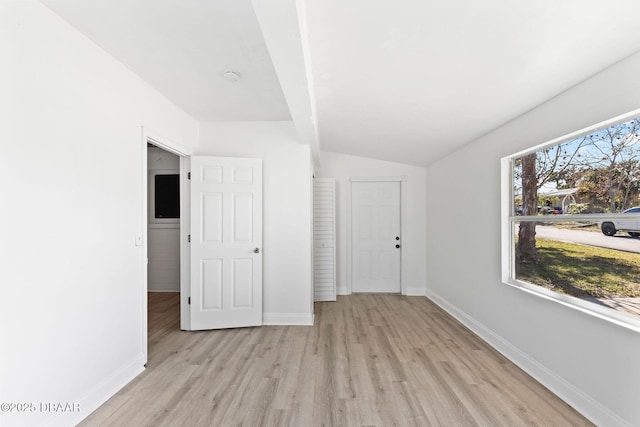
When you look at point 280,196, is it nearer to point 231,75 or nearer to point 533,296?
point 231,75

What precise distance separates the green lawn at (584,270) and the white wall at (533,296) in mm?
174

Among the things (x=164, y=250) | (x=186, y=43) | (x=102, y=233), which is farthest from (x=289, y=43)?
(x=164, y=250)

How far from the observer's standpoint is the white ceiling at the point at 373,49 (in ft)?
4.50

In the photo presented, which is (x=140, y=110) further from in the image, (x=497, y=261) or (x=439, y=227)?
(x=439, y=227)

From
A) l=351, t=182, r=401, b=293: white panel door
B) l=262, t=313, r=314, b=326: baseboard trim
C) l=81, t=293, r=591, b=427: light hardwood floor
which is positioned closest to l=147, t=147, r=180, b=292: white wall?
l=81, t=293, r=591, b=427: light hardwood floor

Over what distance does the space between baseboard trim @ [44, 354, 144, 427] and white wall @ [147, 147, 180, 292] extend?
2600 mm

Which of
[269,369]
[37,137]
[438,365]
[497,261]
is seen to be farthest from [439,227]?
[37,137]

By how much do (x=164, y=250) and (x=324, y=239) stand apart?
2771mm

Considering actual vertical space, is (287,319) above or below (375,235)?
below

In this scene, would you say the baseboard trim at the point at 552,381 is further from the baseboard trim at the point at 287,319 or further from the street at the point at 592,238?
the baseboard trim at the point at 287,319

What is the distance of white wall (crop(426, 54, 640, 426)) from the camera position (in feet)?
5.22

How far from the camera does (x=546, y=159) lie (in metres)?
2.26

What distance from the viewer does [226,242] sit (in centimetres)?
321

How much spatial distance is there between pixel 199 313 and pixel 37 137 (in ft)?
7.38
